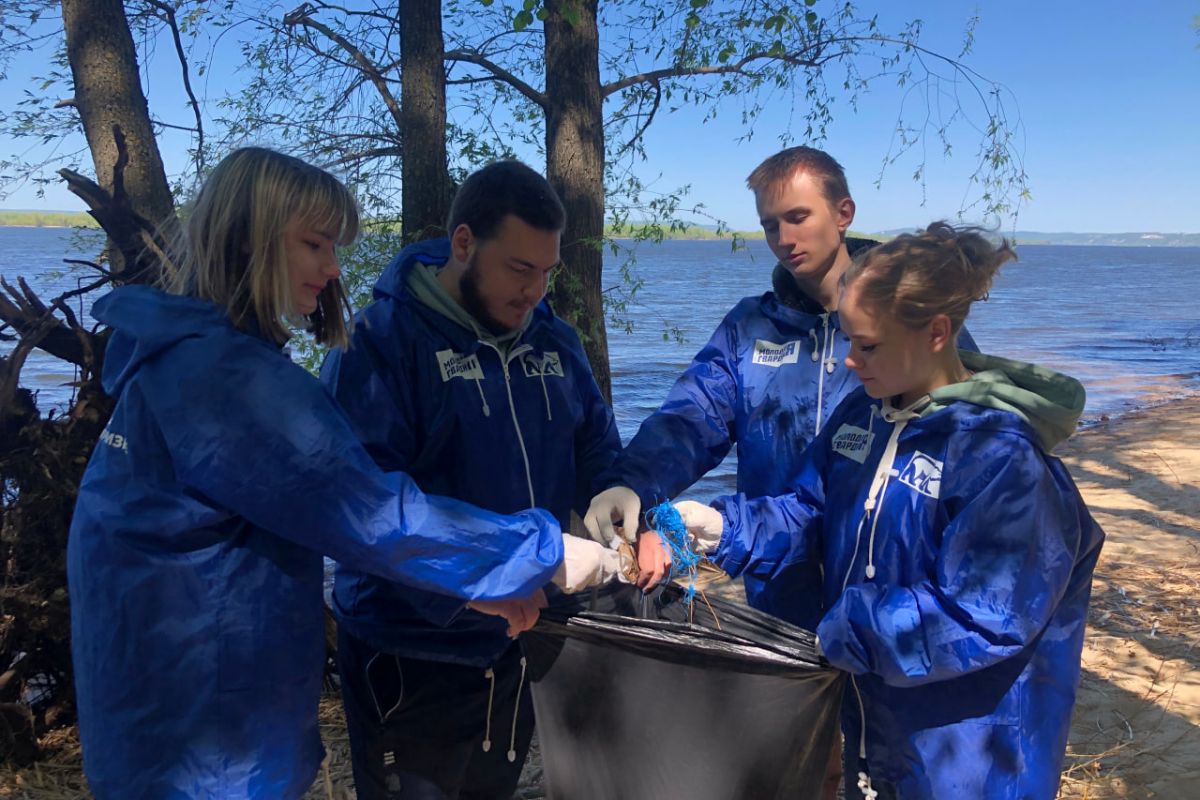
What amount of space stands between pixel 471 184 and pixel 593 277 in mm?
2986

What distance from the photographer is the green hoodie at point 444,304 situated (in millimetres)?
2451

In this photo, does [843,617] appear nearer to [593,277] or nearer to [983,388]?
[983,388]

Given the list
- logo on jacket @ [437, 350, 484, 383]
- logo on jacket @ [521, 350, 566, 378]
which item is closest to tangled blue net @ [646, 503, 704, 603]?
logo on jacket @ [521, 350, 566, 378]

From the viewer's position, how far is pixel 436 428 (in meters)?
2.34

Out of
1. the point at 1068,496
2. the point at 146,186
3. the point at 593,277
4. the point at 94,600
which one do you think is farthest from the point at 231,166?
the point at 593,277

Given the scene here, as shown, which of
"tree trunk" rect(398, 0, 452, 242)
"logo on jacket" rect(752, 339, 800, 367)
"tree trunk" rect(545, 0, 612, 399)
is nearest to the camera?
"logo on jacket" rect(752, 339, 800, 367)

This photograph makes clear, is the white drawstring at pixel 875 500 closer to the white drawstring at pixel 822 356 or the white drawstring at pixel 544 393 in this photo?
the white drawstring at pixel 822 356

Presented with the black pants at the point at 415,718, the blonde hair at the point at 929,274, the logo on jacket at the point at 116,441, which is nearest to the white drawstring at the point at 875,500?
the blonde hair at the point at 929,274

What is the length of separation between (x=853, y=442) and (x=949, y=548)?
0.47m

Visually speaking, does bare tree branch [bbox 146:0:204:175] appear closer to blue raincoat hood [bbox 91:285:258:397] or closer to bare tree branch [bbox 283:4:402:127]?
bare tree branch [bbox 283:4:402:127]

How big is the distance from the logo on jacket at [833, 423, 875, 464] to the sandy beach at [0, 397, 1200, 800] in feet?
6.91

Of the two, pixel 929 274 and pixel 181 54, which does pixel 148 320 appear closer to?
pixel 929 274

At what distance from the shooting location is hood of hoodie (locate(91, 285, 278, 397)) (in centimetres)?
173

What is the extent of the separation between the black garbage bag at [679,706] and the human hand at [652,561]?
163 millimetres
